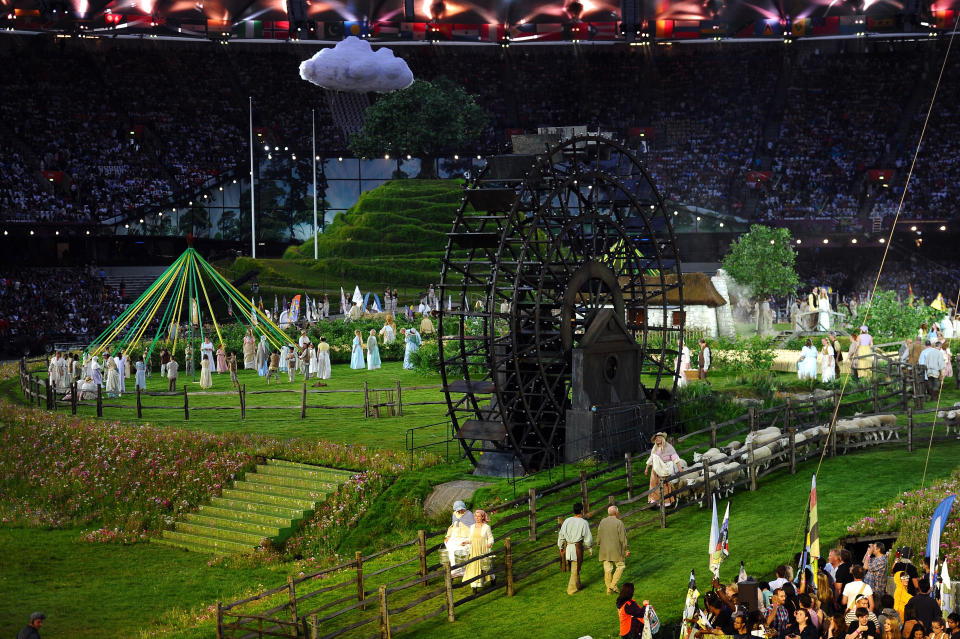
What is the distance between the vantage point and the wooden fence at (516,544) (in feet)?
54.1

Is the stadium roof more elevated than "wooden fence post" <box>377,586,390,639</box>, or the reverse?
the stadium roof

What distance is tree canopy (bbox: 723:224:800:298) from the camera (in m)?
48.7

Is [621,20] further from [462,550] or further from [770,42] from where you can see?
[462,550]

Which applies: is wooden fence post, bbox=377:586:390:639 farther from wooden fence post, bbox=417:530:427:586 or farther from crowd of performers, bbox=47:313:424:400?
crowd of performers, bbox=47:313:424:400

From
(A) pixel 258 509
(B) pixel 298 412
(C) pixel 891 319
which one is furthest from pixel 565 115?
(A) pixel 258 509

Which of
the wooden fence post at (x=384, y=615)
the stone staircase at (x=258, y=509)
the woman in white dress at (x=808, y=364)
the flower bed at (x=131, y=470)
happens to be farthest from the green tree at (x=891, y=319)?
the wooden fence post at (x=384, y=615)

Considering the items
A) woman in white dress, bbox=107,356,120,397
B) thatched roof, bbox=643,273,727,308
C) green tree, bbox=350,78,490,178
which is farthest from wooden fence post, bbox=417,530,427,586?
green tree, bbox=350,78,490,178

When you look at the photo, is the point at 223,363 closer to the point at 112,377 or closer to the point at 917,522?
the point at 112,377

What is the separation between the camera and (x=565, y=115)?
69.2 metres

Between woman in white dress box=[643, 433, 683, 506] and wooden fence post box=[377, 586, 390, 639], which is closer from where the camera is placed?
wooden fence post box=[377, 586, 390, 639]

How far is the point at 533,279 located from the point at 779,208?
37996mm

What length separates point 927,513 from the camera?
→ 17078mm

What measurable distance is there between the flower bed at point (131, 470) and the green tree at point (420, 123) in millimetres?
39659

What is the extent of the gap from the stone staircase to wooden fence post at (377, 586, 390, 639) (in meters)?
7.43
